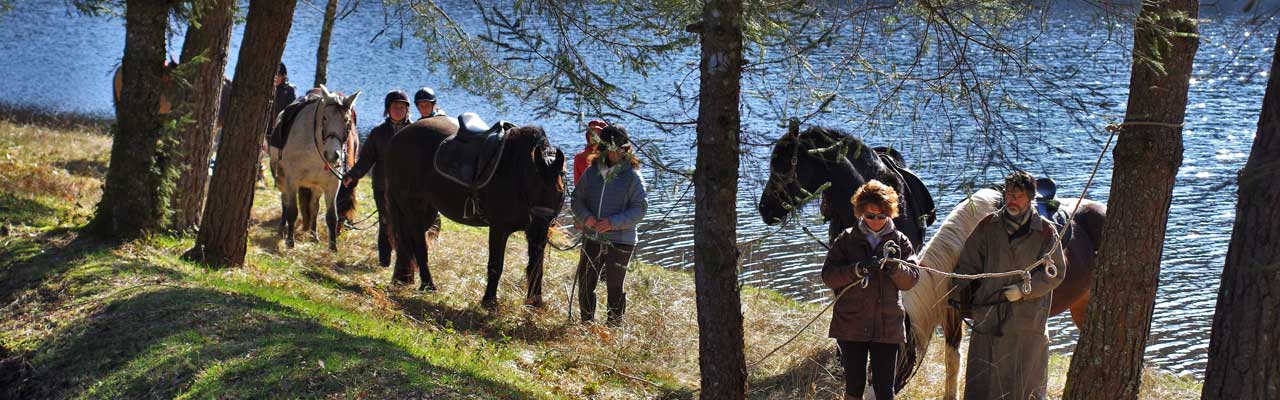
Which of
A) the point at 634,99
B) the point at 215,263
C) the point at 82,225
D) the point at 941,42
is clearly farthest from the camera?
the point at 82,225

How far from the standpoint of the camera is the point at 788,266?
1253cm

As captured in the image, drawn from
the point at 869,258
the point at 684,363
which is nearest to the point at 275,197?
the point at 684,363

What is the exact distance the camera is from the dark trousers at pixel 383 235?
10483 millimetres

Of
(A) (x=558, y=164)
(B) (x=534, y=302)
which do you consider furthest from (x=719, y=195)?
(B) (x=534, y=302)

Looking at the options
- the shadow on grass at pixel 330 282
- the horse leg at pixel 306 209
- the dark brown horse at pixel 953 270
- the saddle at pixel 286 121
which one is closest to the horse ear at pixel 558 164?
the shadow on grass at pixel 330 282

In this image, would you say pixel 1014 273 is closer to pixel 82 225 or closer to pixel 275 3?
pixel 275 3

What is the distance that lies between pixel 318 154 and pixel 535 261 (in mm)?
3640

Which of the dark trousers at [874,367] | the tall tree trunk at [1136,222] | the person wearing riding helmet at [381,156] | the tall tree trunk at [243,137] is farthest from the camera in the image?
the person wearing riding helmet at [381,156]

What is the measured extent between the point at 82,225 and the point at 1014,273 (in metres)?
7.38

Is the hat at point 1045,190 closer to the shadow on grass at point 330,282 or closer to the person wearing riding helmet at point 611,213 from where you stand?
the person wearing riding helmet at point 611,213

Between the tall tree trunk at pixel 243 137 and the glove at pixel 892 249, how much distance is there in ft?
16.2

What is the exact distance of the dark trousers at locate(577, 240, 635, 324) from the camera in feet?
27.0

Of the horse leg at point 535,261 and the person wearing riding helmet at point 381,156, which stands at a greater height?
the person wearing riding helmet at point 381,156

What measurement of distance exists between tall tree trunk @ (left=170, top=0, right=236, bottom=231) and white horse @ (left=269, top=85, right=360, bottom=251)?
5.04ft
